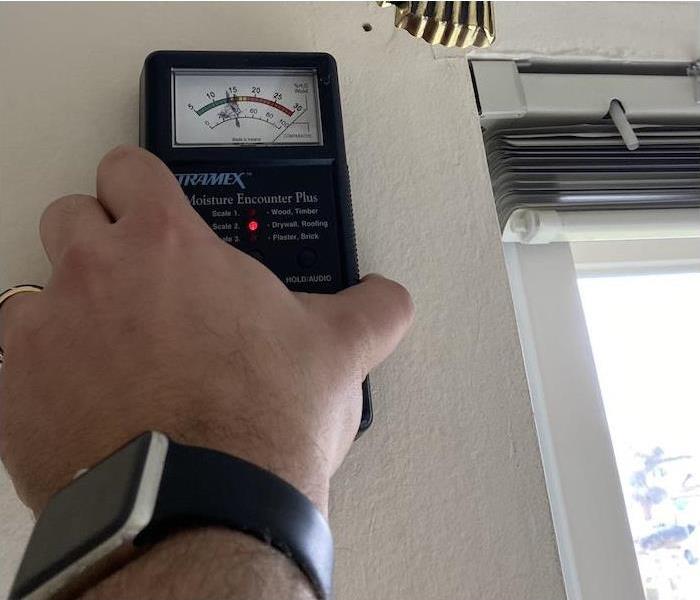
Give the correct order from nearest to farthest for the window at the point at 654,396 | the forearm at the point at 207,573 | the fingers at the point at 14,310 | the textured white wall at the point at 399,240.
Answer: the forearm at the point at 207,573 < the fingers at the point at 14,310 < the textured white wall at the point at 399,240 < the window at the point at 654,396

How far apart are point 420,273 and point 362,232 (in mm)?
57

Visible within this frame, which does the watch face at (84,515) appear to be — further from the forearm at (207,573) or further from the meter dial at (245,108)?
the meter dial at (245,108)

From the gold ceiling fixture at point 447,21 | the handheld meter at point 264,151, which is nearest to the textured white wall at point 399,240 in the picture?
the handheld meter at point 264,151

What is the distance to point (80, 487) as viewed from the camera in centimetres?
31

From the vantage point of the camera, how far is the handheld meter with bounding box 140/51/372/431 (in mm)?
525

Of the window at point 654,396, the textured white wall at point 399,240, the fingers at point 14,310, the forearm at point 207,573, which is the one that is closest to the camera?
the forearm at point 207,573

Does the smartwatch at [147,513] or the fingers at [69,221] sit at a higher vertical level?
the fingers at [69,221]

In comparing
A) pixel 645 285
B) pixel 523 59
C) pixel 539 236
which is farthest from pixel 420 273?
pixel 645 285

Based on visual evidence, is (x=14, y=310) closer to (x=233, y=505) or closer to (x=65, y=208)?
(x=65, y=208)

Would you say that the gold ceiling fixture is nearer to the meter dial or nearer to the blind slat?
the meter dial

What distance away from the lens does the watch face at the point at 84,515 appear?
288mm

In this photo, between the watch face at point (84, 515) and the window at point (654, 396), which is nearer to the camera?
the watch face at point (84, 515)

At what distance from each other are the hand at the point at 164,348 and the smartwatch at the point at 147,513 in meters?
0.02

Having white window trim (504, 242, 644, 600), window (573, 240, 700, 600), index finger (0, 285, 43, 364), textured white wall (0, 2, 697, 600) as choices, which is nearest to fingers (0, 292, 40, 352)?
index finger (0, 285, 43, 364)
